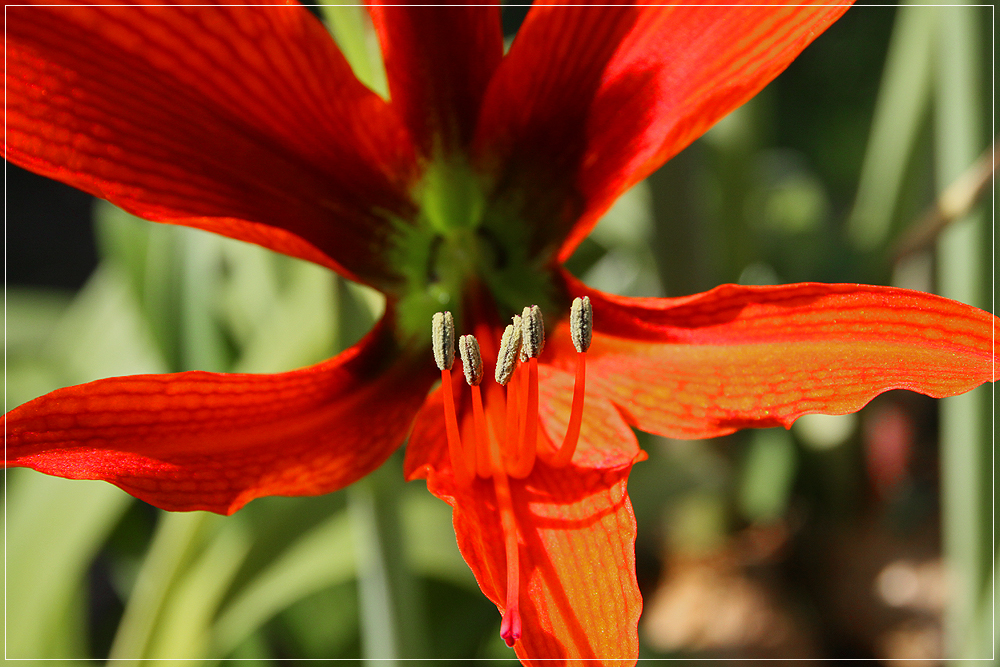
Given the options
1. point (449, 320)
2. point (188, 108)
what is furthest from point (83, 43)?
point (449, 320)

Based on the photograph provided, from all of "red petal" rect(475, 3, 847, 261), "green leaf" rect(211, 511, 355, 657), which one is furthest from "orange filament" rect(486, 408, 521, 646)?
"green leaf" rect(211, 511, 355, 657)

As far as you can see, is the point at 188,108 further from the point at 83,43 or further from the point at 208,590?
the point at 208,590

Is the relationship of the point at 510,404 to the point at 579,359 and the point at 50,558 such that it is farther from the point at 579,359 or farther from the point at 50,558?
the point at 50,558

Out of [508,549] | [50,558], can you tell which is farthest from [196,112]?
[50,558]

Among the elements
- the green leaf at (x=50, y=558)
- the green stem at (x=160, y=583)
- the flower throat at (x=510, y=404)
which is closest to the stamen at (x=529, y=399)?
the flower throat at (x=510, y=404)

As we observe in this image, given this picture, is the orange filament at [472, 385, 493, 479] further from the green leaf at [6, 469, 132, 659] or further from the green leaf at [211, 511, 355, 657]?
the green leaf at [6, 469, 132, 659]

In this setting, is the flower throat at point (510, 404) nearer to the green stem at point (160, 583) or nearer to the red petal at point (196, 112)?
the red petal at point (196, 112)

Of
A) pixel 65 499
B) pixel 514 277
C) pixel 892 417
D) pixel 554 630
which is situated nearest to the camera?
pixel 554 630
